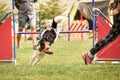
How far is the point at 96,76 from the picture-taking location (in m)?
5.78

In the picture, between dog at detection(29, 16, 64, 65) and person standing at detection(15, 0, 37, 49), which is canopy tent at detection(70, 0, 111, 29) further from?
dog at detection(29, 16, 64, 65)

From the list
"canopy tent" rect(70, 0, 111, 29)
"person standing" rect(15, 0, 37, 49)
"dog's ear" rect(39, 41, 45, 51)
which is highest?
"dog's ear" rect(39, 41, 45, 51)

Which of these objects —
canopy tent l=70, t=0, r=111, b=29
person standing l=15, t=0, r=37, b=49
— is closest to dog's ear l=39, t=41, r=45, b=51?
person standing l=15, t=0, r=37, b=49

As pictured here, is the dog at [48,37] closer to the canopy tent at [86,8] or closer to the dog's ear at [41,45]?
the dog's ear at [41,45]

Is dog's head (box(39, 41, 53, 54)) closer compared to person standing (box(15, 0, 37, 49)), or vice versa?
dog's head (box(39, 41, 53, 54))

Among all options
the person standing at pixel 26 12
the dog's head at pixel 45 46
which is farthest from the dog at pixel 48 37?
the person standing at pixel 26 12

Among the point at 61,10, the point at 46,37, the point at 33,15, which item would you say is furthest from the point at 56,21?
the point at 61,10

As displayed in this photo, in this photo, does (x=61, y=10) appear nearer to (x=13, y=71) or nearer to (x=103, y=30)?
(x=103, y=30)

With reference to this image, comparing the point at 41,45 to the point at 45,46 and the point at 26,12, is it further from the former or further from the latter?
the point at 26,12

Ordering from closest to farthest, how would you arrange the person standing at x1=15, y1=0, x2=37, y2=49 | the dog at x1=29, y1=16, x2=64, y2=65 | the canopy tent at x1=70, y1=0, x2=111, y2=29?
the dog at x1=29, y1=16, x2=64, y2=65, the person standing at x1=15, y1=0, x2=37, y2=49, the canopy tent at x1=70, y1=0, x2=111, y2=29

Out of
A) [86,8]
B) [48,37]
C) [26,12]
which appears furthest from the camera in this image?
[86,8]

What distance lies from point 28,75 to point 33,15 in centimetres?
558

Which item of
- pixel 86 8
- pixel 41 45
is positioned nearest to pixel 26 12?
pixel 41 45

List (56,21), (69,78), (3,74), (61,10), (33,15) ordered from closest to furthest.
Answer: (69,78) → (3,74) → (56,21) → (33,15) → (61,10)
